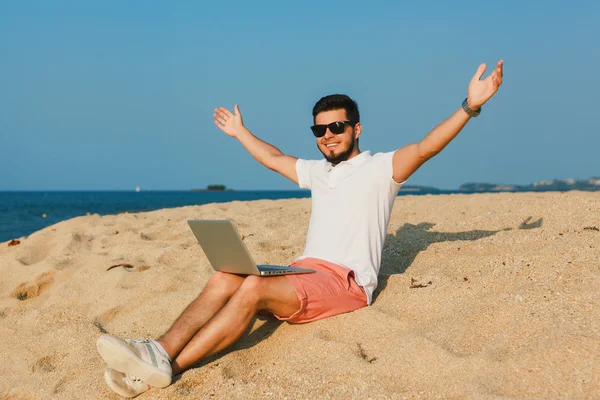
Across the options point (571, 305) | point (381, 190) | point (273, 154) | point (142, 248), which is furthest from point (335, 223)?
point (142, 248)

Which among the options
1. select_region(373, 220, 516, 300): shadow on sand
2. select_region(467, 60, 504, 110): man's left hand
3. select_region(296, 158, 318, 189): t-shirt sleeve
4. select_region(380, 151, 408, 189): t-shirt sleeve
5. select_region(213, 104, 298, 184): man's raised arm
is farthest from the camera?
select_region(373, 220, 516, 300): shadow on sand

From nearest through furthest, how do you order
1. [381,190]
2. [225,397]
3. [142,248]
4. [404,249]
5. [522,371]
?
1. [522,371]
2. [225,397]
3. [381,190]
4. [404,249]
5. [142,248]

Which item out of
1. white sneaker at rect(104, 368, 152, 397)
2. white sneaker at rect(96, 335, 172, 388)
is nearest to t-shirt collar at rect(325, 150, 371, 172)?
white sneaker at rect(96, 335, 172, 388)

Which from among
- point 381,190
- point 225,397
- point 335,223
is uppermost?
point 381,190

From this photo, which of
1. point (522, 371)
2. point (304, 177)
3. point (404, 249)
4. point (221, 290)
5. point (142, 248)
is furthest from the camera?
point (142, 248)

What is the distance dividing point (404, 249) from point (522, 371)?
239 centimetres

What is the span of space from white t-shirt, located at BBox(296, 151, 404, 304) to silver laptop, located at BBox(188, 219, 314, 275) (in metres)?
0.33

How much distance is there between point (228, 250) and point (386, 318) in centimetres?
107

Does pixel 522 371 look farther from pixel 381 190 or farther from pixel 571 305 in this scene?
pixel 381 190

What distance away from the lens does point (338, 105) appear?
12.6 feet

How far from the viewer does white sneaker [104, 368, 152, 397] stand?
9.55 feet

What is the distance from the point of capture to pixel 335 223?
3.65 metres

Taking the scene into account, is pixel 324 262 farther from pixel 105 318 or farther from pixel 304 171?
pixel 105 318

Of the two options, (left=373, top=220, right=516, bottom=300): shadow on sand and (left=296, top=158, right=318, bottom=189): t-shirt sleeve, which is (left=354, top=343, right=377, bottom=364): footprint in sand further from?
(left=296, top=158, right=318, bottom=189): t-shirt sleeve
